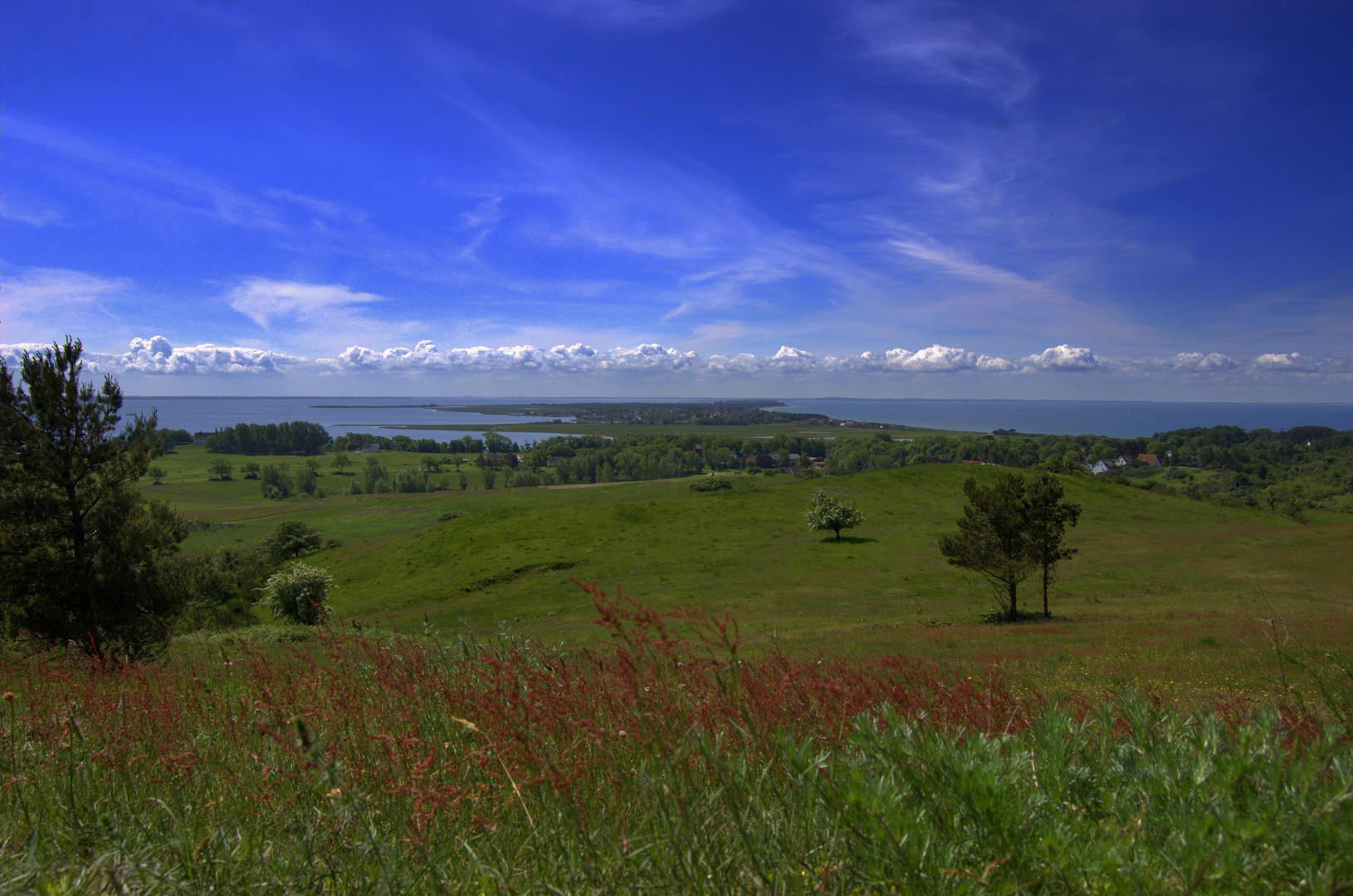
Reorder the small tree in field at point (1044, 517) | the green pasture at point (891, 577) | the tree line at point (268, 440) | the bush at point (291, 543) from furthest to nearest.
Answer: the tree line at point (268, 440), the bush at point (291, 543), the small tree in field at point (1044, 517), the green pasture at point (891, 577)

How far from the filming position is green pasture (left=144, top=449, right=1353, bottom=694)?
1709 cm

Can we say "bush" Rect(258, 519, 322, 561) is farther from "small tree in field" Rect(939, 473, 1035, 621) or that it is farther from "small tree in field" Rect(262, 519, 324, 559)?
"small tree in field" Rect(939, 473, 1035, 621)

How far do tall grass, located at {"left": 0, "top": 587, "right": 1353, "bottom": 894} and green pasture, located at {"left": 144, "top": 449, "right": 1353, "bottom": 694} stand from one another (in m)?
1.92

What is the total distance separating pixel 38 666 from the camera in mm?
5164

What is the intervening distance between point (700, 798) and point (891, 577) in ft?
124

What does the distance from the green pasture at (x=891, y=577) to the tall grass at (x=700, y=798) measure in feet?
6.29

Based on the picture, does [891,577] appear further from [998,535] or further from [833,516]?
[998,535]

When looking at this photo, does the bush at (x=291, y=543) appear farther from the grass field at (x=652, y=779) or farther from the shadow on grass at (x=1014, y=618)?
the grass field at (x=652, y=779)

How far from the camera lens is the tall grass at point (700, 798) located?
1.60 meters

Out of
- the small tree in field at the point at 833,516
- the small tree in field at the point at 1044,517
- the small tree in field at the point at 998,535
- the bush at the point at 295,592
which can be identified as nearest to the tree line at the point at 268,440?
the bush at the point at 295,592

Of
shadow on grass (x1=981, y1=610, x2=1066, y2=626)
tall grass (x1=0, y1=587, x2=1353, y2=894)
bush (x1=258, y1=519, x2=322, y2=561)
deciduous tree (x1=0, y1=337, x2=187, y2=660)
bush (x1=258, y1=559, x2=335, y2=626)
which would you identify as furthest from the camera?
bush (x1=258, y1=519, x2=322, y2=561)

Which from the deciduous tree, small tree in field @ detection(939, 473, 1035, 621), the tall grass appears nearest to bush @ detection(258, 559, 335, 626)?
the deciduous tree

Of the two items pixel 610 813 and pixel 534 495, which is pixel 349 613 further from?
pixel 534 495

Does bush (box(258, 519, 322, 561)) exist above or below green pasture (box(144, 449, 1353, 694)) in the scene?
below
